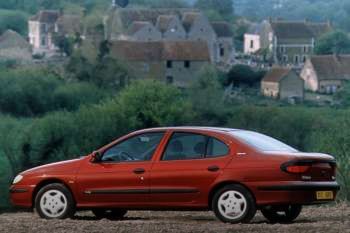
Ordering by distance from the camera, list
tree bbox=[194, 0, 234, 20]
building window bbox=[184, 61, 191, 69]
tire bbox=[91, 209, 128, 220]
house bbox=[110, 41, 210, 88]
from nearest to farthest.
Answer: tire bbox=[91, 209, 128, 220]
house bbox=[110, 41, 210, 88]
building window bbox=[184, 61, 191, 69]
tree bbox=[194, 0, 234, 20]

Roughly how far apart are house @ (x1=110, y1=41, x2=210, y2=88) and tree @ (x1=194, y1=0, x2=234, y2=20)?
4644cm

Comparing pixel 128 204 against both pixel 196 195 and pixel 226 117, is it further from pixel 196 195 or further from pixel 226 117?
pixel 226 117

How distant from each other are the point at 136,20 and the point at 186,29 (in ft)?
17.7

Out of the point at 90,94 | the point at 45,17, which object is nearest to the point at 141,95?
the point at 90,94

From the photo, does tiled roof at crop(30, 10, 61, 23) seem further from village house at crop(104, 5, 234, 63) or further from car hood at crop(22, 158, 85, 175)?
car hood at crop(22, 158, 85, 175)

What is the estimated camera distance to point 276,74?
9756 cm

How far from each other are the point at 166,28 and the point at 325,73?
17146 millimetres

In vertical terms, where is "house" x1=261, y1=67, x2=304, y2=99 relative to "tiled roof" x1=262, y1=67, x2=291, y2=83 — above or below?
below

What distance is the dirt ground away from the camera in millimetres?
13539

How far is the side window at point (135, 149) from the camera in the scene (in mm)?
14961

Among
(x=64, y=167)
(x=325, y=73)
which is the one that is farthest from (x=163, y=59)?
(x=64, y=167)

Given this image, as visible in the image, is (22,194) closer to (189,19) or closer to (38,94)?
(38,94)

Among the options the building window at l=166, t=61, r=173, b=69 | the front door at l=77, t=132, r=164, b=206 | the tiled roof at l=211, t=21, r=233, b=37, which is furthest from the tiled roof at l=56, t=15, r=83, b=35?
the front door at l=77, t=132, r=164, b=206

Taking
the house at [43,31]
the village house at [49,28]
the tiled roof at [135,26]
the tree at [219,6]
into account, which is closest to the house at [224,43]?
the tiled roof at [135,26]
